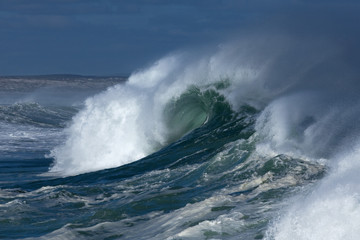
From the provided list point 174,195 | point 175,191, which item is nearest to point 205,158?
point 175,191

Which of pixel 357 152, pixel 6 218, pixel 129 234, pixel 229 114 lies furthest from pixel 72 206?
pixel 229 114

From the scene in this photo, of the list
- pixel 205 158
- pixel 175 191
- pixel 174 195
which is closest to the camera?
pixel 174 195

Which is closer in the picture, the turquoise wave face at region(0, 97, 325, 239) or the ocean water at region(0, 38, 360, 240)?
the ocean water at region(0, 38, 360, 240)

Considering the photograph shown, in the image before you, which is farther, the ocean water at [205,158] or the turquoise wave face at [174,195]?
the turquoise wave face at [174,195]

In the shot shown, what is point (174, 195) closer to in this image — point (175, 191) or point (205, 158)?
point (175, 191)

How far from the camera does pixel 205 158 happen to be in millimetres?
13617

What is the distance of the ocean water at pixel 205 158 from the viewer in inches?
333

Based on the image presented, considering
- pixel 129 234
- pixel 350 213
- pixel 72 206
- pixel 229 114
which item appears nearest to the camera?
pixel 350 213

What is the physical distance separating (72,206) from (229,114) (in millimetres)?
6695

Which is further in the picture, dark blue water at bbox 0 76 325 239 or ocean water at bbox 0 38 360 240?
dark blue water at bbox 0 76 325 239

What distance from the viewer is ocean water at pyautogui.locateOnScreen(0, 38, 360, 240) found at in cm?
847

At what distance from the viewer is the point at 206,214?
9039 millimetres

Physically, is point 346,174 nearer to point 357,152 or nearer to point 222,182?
point 357,152

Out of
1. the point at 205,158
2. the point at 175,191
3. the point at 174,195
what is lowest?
the point at 174,195
